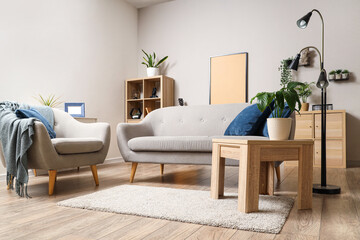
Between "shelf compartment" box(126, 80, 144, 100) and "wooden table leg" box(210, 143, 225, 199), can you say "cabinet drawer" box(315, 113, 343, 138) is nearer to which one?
"wooden table leg" box(210, 143, 225, 199)

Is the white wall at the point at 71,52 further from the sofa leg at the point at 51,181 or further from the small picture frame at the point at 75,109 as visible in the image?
the sofa leg at the point at 51,181

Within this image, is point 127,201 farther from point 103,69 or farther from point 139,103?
point 139,103

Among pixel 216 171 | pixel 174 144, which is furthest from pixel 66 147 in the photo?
pixel 216 171

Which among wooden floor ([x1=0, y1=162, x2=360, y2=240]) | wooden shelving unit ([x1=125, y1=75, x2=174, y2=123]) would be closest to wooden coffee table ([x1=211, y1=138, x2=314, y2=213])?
wooden floor ([x1=0, y1=162, x2=360, y2=240])

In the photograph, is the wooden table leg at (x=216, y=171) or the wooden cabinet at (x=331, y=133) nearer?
the wooden table leg at (x=216, y=171)

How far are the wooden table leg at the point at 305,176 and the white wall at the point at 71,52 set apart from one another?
2.98 m

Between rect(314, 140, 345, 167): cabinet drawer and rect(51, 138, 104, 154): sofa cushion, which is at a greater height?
rect(51, 138, 104, 154): sofa cushion

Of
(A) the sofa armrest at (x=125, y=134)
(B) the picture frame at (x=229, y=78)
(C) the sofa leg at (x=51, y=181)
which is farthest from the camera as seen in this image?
(B) the picture frame at (x=229, y=78)

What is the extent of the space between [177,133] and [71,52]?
2036mm

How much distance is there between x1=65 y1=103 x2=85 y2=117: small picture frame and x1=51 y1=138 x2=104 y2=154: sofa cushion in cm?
131

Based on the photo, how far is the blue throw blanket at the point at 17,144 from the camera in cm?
203

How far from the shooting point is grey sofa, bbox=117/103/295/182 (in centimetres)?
240

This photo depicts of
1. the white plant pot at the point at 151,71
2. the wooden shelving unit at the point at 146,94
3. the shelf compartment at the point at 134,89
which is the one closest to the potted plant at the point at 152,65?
the white plant pot at the point at 151,71

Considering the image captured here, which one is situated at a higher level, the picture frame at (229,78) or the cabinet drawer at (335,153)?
the picture frame at (229,78)
